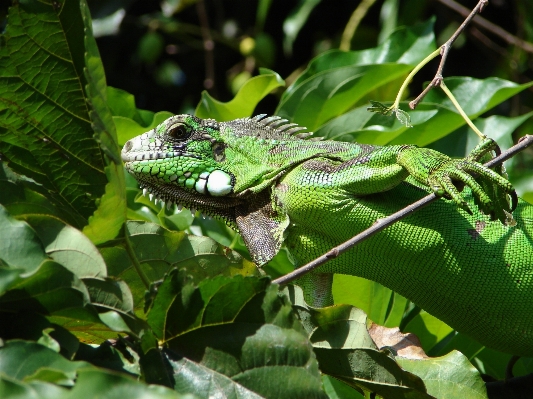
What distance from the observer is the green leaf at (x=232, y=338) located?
81.6 inches

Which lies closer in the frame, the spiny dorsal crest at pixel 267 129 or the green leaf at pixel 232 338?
the green leaf at pixel 232 338

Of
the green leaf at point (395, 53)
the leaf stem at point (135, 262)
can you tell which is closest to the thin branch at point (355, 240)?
the leaf stem at point (135, 262)

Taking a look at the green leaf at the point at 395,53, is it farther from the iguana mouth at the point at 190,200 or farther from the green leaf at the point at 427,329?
the green leaf at the point at 427,329

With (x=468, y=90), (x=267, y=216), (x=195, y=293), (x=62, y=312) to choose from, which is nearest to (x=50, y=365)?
(x=62, y=312)

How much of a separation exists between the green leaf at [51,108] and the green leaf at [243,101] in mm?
1980

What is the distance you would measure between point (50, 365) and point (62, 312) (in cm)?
30

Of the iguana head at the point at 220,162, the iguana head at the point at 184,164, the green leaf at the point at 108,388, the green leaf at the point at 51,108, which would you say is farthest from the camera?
the iguana head at the point at 184,164

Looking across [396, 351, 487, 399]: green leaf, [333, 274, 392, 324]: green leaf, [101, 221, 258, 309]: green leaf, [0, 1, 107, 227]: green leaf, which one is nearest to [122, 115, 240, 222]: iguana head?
[333, 274, 392, 324]: green leaf

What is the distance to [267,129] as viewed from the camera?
3.91m

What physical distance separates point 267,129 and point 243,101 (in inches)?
25.5

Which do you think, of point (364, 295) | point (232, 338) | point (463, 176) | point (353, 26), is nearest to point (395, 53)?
point (364, 295)

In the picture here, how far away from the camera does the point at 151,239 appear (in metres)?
2.68

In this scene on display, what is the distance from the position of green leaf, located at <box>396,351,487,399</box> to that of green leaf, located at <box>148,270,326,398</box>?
77 centimetres

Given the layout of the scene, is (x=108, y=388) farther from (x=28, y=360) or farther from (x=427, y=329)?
(x=427, y=329)
